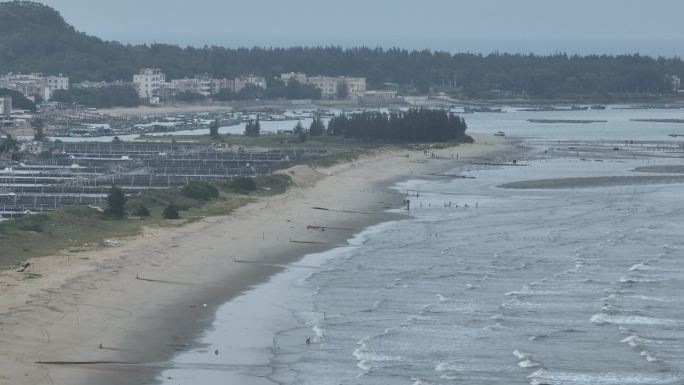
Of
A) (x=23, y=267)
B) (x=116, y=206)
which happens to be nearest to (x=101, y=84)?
(x=116, y=206)

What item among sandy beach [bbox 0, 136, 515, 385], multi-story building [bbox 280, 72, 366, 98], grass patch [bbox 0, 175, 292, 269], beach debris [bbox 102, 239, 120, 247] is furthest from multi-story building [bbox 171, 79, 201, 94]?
beach debris [bbox 102, 239, 120, 247]

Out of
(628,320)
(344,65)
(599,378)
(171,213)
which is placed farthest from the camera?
(344,65)

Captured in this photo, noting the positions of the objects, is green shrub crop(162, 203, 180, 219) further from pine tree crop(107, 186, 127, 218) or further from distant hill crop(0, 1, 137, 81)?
distant hill crop(0, 1, 137, 81)

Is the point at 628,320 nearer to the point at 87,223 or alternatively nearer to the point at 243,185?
the point at 87,223

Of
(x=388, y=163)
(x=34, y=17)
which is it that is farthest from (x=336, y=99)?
(x=388, y=163)

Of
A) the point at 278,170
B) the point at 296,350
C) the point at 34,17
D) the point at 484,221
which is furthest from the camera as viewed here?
the point at 34,17

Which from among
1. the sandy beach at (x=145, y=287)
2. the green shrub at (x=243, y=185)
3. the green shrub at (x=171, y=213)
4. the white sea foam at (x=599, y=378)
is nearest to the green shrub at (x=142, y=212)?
the green shrub at (x=171, y=213)

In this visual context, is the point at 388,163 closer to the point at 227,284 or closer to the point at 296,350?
the point at 227,284
